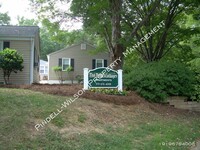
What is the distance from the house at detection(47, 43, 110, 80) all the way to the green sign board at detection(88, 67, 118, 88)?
14.3m

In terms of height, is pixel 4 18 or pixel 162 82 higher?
pixel 4 18

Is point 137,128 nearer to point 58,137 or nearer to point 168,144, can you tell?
point 168,144

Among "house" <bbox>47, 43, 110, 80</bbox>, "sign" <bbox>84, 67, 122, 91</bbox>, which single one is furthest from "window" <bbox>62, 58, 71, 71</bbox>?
"sign" <bbox>84, 67, 122, 91</bbox>

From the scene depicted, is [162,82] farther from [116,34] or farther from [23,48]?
[23,48]

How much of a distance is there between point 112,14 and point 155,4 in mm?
2267

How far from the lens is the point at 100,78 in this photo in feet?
33.2

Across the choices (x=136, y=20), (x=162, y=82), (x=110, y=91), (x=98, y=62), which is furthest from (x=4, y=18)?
(x=162, y=82)

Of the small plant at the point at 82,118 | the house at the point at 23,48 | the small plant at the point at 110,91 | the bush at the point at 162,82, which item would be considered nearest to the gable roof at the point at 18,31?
the house at the point at 23,48

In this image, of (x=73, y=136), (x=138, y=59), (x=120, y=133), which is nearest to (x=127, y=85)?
(x=120, y=133)

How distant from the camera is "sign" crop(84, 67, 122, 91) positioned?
10062 mm

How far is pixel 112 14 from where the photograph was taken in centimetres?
1298

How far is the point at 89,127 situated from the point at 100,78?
4312 millimetres

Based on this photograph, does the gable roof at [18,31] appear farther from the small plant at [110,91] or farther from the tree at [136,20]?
the small plant at [110,91]

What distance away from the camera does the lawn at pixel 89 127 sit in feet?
15.5
